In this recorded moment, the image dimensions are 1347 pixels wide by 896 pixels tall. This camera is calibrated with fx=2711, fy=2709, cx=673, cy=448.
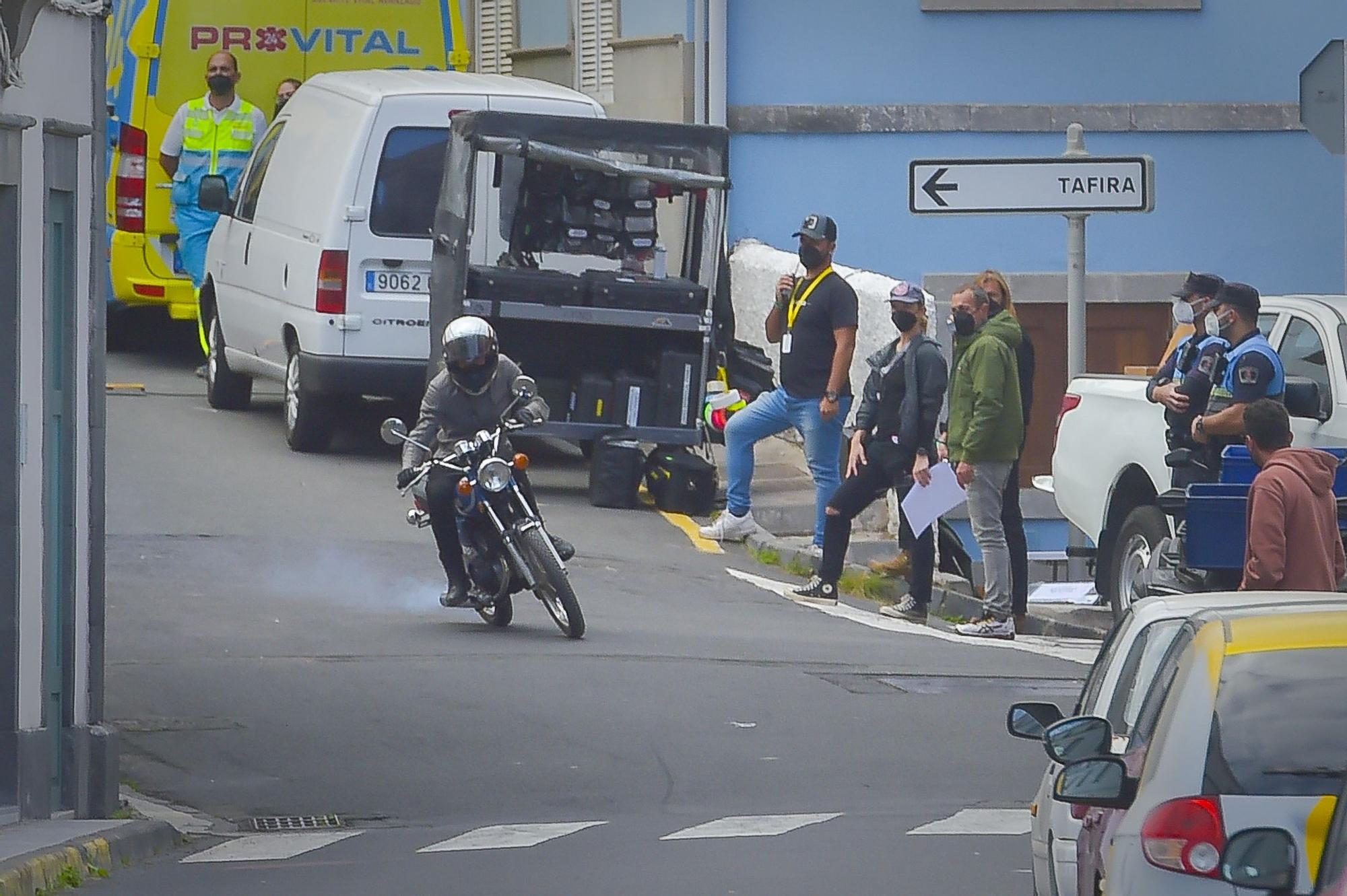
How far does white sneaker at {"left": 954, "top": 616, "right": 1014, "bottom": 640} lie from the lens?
1412cm

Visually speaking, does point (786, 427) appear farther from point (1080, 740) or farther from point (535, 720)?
point (1080, 740)

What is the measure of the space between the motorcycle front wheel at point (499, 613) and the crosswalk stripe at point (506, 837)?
12.7ft

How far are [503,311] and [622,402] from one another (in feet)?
3.25

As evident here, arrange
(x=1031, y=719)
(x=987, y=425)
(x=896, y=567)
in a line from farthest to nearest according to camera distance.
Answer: (x=896, y=567), (x=987, y=425), (x=1031, y=719)

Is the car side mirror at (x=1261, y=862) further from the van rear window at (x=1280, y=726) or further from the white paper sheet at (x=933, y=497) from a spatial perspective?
the white paper sheet at (x=933, y=497)

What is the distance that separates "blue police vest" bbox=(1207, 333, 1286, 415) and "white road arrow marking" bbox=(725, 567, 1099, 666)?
1.52m

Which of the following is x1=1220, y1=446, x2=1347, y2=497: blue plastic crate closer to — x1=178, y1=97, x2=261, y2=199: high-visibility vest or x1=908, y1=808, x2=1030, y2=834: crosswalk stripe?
x1=908, y1=808, x2=1030, y2=834: crosswalk stripe

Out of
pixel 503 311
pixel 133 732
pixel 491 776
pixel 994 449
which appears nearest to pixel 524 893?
pixel 491 776

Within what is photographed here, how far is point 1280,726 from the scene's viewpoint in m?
5.20

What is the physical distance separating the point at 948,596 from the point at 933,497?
1344mm

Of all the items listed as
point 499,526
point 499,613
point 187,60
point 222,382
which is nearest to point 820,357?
point 499,613

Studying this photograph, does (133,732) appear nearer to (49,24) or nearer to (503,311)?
(49,24)

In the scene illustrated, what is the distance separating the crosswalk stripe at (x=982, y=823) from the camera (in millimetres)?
9148

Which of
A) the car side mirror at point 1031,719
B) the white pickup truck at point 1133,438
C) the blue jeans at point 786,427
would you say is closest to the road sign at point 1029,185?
the white pickup truck at point 1133,438
